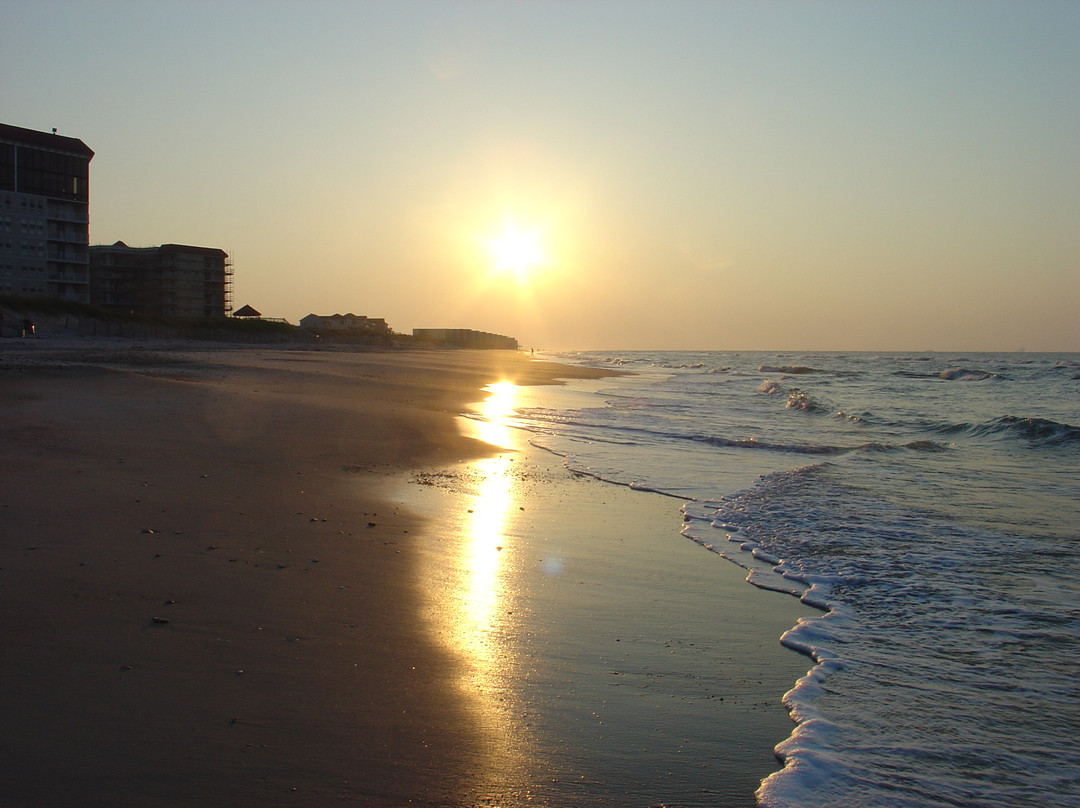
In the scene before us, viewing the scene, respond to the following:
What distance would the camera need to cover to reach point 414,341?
12594cm

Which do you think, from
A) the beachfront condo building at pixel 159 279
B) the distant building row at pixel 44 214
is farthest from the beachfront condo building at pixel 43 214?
the beachfront condo building at pixel 159 279

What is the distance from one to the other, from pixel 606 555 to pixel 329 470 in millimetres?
4140

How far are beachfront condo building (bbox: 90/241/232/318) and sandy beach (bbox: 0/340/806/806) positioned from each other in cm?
7659

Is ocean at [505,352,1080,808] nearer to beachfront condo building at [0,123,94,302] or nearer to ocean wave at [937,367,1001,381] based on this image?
ocean wave at [937,367,1001,381]

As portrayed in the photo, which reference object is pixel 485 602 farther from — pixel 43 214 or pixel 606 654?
pixel 43 214

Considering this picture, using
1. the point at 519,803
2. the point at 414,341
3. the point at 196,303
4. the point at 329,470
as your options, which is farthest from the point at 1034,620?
the point at 414,341

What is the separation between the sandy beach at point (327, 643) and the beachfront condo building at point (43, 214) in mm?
59682

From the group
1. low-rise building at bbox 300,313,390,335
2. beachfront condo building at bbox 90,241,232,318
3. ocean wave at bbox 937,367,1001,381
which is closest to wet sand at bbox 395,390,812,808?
ocean wave at bbox 937,367,1001,381

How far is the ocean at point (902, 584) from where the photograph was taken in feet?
11.3

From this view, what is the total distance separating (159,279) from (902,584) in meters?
84.4

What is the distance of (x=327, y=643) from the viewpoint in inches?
163

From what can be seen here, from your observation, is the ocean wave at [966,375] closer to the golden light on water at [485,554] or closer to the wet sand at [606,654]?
the golden light on water at [485,554]

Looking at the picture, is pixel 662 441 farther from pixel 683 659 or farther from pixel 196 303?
pixel 196 303

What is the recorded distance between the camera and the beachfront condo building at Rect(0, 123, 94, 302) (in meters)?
56.5
